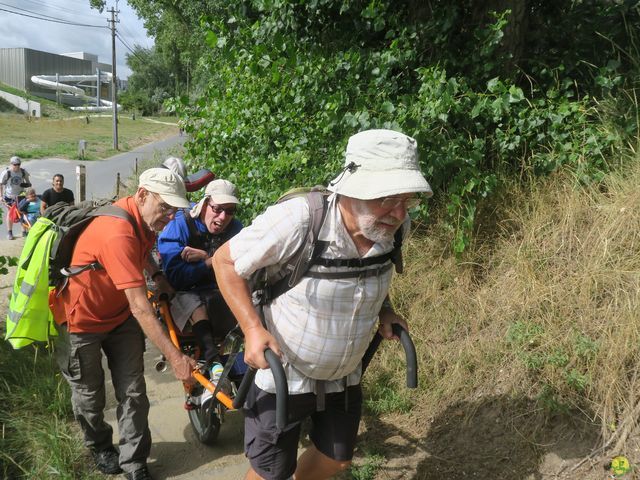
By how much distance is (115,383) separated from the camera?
11.3 ft

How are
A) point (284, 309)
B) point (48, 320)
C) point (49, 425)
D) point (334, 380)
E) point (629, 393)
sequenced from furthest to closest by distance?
point (49, 425)
point (48, 320)
point (629, 393)
point (334, 380)
point (284, 309)

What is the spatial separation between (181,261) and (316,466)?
192 centimetres

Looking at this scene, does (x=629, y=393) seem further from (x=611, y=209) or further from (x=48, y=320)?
(x=48, y=320)

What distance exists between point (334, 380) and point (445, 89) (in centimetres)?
254

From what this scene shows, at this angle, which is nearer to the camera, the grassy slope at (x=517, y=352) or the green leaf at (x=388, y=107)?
the grassy slope at (x=517, y=352)

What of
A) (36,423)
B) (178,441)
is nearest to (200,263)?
(178,441)

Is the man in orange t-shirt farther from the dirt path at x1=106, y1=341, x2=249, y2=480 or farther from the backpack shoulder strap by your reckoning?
the dirt path at x1=106, y1=341, x2=249, y2=480

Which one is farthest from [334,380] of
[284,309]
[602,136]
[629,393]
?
[602,136]

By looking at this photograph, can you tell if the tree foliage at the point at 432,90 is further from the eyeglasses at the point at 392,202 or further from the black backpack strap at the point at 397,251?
the eyeglasses at the point at 392,202

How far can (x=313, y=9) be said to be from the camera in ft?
16.9

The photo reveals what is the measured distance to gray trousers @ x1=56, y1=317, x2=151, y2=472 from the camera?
3.29 metres

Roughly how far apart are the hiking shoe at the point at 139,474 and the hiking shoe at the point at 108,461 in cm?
11

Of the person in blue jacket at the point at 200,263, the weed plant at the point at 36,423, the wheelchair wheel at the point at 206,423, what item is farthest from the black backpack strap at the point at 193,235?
the weed plant at the point at 36,423

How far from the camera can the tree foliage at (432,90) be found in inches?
161
